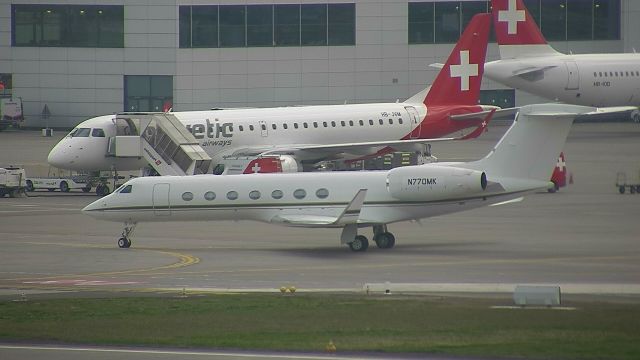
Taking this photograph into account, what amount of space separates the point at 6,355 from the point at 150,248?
18227mm

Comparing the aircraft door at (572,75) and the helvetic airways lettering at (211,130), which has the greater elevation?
the aircraft door at (572,75)

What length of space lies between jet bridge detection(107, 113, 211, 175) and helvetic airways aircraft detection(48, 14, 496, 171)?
1093 millimetres

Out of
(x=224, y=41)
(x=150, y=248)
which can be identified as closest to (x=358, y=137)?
(x=150, y=248)

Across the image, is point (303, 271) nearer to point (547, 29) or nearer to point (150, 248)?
point (150, 248)

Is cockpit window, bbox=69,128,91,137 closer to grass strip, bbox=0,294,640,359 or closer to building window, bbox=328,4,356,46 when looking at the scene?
grass strip, bbox=0,294,640,359

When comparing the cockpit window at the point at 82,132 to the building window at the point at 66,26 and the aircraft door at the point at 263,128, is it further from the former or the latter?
the building window at the point at 66,26

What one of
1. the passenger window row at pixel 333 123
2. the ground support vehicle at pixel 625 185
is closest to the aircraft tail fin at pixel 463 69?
the passenger window row at pixel 333 123

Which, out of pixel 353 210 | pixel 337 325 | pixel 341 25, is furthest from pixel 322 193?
pixel 341 25

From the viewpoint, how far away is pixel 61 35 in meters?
91.3

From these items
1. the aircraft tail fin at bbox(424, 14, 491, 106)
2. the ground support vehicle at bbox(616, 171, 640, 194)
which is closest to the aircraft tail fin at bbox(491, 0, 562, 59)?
the aircraft tail fin at bbox(424, 14, 491, 106)

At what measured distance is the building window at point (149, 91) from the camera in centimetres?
9100

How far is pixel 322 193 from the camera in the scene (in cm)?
3878

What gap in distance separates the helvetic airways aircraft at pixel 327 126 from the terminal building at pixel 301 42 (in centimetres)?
2742

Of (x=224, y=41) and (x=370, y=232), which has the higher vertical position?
(x=224, y=41)
